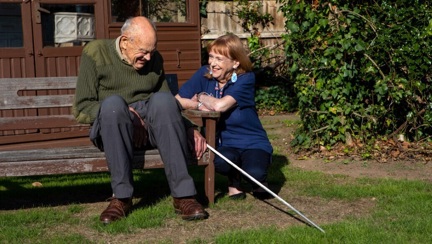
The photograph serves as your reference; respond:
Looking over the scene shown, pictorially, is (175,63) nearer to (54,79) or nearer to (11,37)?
(11,37)

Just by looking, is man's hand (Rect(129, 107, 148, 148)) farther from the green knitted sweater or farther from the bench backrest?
the bench backrest

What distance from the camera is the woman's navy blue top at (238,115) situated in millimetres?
5387

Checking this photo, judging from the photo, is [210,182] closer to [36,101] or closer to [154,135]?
[154,135]

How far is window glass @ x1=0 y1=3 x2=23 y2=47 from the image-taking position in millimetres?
8992

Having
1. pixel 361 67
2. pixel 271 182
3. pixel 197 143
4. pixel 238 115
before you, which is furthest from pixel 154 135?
pixel 361 67

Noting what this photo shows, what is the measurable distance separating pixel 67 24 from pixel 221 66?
441cm

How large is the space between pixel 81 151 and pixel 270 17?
9.26 m

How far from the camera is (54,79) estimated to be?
226 inches

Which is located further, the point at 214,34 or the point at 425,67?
the point at 214,34

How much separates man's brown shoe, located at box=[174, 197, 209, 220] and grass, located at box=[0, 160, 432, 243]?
0.19ft

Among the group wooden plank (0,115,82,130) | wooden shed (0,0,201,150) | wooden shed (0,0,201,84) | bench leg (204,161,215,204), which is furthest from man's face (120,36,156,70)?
wooden shed (0,0,201,84)

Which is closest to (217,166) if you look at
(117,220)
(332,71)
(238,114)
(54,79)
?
(238,114)

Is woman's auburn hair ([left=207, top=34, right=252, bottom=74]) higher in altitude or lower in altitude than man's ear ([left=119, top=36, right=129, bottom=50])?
lower

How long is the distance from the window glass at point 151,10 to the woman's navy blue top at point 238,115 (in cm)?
430
